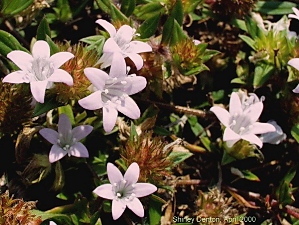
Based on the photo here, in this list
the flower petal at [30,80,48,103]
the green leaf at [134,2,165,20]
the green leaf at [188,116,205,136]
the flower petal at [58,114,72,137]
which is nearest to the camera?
the flower petal at [30,80,48,103]

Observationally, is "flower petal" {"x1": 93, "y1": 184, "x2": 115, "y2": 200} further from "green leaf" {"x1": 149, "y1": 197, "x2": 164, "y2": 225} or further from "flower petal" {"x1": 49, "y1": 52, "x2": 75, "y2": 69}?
"flower petal" {"x1": 49, "y1": 52, "x2": 75, "y2": 69}

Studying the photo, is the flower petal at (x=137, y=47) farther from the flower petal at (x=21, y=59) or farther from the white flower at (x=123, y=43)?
the flower petal at (x=21, y=59)

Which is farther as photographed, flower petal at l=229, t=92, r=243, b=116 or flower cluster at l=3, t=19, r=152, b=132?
flower petal at l=229, t=92, r=243, b=116

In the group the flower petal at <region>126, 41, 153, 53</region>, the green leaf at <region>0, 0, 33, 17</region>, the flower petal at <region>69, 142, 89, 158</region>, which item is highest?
the green leaf at <region>0, 0, 33, 17</region>

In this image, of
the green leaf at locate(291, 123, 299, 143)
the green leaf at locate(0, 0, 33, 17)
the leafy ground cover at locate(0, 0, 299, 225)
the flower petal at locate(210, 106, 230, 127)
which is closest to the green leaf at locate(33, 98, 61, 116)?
the leafy ground cover at locate(0, 0, 299, 225)

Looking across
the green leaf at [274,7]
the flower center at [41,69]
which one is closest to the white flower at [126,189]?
the flower center at [41,69]

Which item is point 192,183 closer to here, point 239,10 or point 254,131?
point 254,131

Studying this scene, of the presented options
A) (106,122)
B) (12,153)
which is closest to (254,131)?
(106,122)

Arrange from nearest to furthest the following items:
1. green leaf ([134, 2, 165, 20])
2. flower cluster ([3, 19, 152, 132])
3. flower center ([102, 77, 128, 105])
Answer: flower cluster ([3, 19, 152, 132]), flower center ([102, 77, 128, 105]), green leaf ([134, 2, 165, 20])
